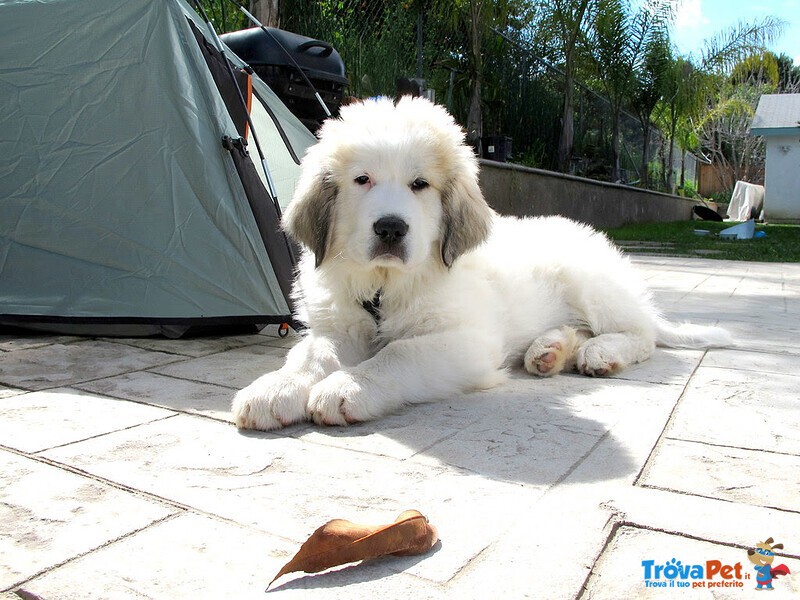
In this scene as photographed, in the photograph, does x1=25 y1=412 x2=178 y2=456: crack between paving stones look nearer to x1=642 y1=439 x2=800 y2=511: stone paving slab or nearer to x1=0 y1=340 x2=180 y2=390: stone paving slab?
x1=0 y1=340 x2=180 y2=390: stone paving slab

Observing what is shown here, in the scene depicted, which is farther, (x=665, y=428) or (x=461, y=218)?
(x=461, y=218)

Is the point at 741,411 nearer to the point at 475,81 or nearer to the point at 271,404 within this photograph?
the point at 271,404

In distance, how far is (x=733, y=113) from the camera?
4016cm

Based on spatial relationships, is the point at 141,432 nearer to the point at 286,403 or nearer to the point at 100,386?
the point at 286,403

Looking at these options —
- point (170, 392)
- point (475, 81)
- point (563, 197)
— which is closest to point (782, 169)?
point (563, 197)

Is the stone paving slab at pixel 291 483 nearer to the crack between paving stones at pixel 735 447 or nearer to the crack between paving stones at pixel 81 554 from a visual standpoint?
the crack between paving stones at pixel 81 554

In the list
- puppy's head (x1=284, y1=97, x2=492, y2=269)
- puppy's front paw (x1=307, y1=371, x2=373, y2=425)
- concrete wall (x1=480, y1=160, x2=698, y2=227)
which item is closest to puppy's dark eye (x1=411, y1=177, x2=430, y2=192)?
puppy's head (x1=284, y1=97, x2=492, y2=269)

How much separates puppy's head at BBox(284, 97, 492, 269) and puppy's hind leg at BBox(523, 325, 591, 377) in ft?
2.05

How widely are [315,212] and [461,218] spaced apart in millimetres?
614

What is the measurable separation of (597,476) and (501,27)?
533 inches

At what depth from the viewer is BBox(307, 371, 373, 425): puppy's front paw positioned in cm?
246

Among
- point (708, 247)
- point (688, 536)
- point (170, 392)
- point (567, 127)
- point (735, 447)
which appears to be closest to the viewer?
point (688, 536)

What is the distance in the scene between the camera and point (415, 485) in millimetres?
1947

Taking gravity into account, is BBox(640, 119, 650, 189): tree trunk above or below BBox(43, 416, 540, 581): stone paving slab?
above
